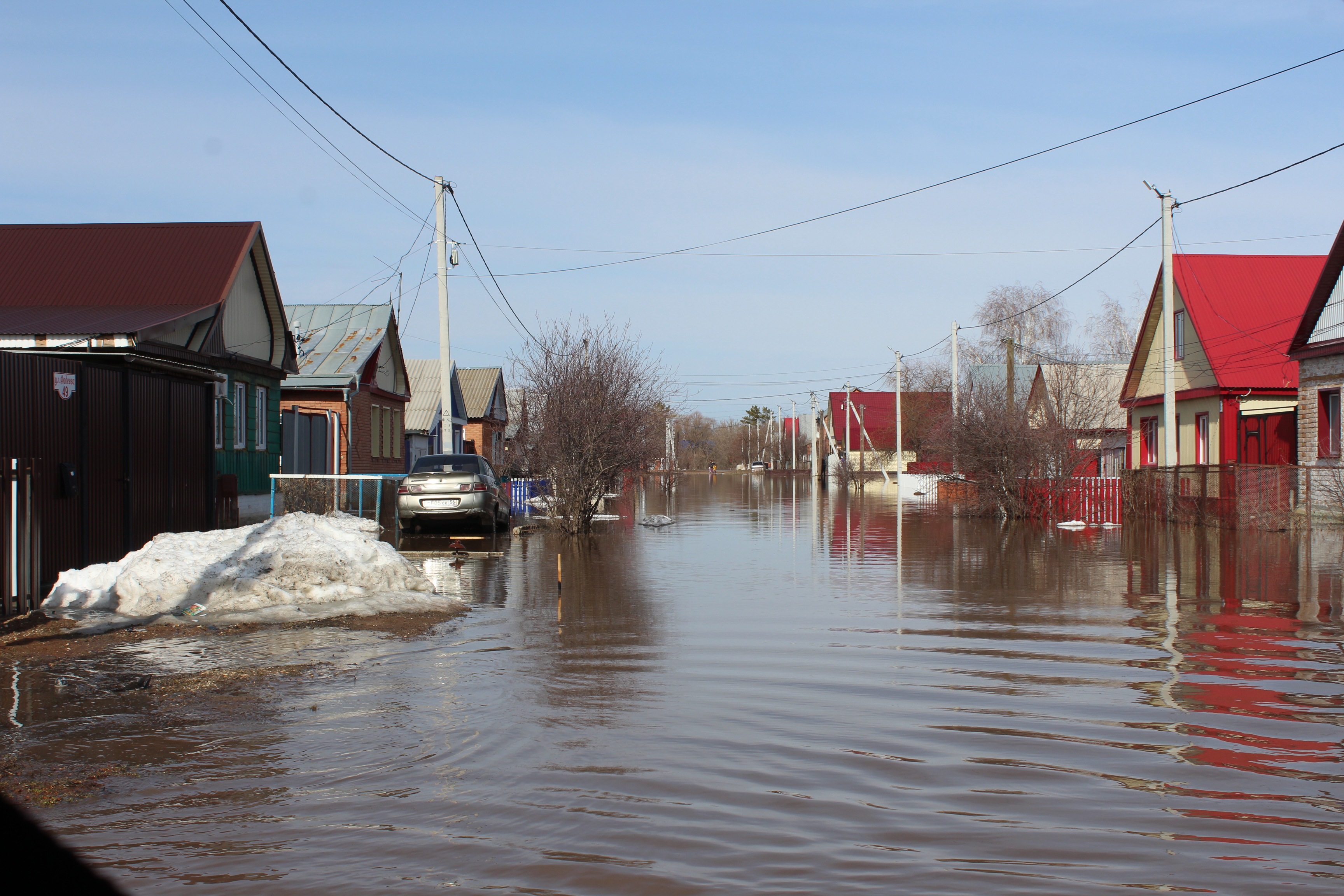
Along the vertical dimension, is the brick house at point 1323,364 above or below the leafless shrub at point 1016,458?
above

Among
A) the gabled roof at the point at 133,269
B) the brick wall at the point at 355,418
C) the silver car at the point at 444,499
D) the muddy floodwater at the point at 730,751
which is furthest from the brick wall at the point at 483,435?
the muddy floodwater at the point at 730,751

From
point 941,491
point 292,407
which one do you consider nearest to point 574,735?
point 292,407

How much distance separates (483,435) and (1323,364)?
39.4m

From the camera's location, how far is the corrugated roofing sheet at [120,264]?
21609mm

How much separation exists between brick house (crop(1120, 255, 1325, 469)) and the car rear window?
19.5m

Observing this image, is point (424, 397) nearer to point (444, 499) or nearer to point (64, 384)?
point (444, 499)

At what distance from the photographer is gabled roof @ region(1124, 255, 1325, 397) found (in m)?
31.5

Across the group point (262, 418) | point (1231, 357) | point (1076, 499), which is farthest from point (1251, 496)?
point (262, 418)

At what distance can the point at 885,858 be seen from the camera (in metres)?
4.71

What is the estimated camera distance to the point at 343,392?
31.8 metres

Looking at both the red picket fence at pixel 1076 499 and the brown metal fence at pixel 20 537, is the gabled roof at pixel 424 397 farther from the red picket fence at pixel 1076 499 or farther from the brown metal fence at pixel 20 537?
the brown metal fence at pixel 20 537

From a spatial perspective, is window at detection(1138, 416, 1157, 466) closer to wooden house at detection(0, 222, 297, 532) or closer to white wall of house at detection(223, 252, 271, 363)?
wooden house at detection(0, 222, 297, 532)

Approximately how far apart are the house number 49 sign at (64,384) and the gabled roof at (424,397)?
29542 millimetres

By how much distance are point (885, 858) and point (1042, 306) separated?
64604 mm
